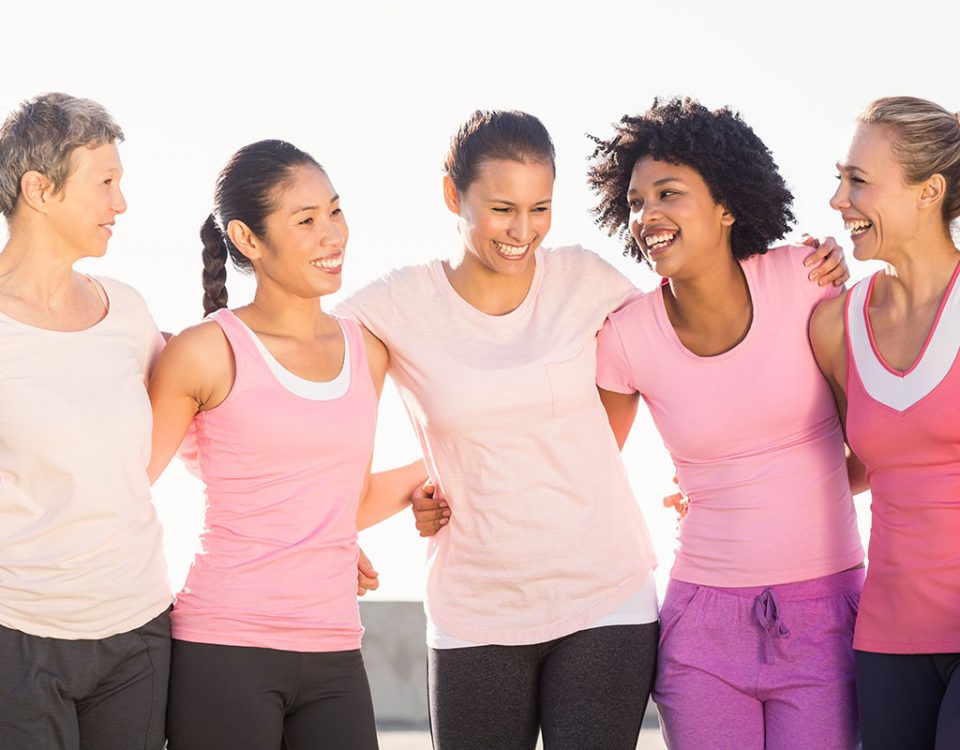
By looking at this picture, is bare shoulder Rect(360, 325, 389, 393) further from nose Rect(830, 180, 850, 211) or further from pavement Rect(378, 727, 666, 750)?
pavement Rect(378, 727, 666, 750)

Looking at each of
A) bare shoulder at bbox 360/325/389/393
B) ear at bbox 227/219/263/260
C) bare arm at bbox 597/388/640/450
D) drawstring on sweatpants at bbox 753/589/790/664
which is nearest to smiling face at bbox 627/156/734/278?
bare arm at bbox 597/388/640/450

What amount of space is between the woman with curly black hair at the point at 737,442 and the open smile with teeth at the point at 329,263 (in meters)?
0.69

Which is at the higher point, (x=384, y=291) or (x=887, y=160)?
(x=887, y=160)

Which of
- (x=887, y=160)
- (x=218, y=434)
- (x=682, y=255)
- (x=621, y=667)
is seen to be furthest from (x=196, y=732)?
(x=887, y=160)

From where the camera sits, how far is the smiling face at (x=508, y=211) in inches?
121

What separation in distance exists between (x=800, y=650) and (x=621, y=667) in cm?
42

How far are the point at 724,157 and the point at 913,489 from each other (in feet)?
3.09

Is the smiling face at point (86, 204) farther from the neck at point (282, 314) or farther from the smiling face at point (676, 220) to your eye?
the smiling face at point (676, 220)

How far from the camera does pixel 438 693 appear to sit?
3.08 meters

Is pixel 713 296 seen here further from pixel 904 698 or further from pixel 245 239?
pixel 245 239

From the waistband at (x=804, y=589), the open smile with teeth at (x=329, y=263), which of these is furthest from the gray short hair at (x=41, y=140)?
the waistband at (x=804, y=589)

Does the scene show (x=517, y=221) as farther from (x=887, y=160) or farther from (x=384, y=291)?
(x=887, y=160)

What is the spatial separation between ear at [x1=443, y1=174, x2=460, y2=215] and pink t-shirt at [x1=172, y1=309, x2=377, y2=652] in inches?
26.1

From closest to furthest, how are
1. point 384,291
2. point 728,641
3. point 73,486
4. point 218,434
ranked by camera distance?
point 73,486
point 218,434
point 728,641
point 384,291
